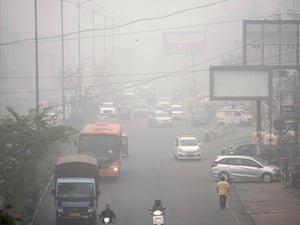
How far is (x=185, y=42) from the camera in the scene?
341 feet

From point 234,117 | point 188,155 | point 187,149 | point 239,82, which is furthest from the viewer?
point 234,117

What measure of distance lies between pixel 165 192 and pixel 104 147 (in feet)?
14.4

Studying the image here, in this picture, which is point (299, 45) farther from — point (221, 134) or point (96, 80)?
point (96, 80)

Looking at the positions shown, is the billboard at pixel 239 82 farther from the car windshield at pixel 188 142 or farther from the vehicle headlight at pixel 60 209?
the vehicle headlight at pixel 60 209

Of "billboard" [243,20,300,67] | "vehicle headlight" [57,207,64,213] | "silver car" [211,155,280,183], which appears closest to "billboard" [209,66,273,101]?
"billboard" [243,20,300,67]

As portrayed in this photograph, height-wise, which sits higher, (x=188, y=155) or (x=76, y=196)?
(x=76, y=196)

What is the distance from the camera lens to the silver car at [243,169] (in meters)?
32.3

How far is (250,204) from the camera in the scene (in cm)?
2655

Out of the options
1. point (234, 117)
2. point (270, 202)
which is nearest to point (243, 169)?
→ point (270, 202)

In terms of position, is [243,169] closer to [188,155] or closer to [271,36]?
[188,155]

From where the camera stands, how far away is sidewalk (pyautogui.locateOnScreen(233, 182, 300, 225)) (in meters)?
→ 23.4

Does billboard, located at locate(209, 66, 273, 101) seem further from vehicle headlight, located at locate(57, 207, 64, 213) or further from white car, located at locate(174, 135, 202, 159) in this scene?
vehicle headlight, located at locate(57, 207, 64, 213)

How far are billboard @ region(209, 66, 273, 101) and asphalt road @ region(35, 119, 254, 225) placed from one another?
3513 millimetres

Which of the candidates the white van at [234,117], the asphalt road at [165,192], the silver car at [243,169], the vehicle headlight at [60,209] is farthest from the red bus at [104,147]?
the white van at [234,117]
